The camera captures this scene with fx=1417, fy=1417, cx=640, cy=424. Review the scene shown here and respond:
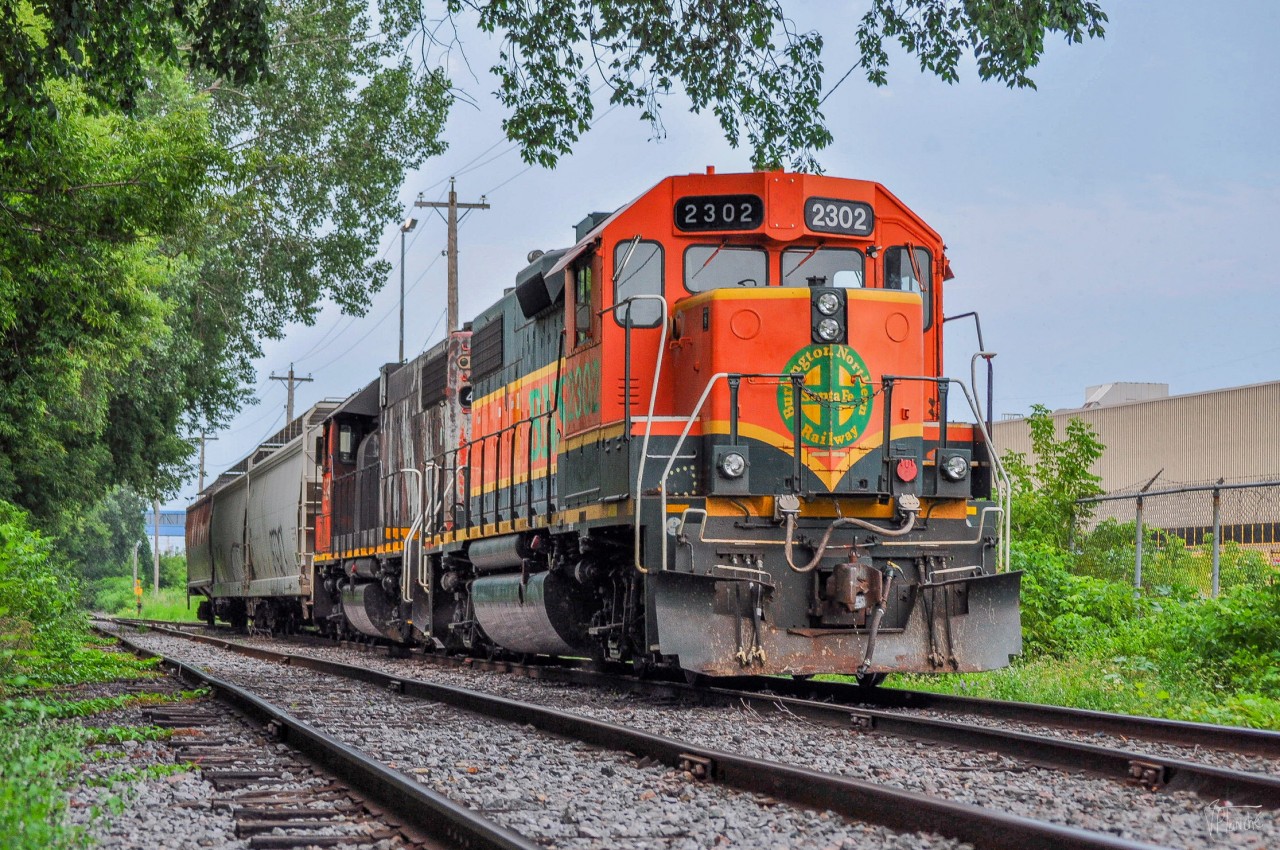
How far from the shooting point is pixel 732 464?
8938mm

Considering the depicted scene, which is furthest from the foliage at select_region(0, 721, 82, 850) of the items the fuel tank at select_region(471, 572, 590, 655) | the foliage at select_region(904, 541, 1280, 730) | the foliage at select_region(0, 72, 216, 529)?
the foliage at select_region(904, 541, 1280, 730)

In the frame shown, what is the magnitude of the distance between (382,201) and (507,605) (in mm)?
22635

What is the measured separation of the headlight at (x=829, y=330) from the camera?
9.20 metres

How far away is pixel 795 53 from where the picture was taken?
463 inches

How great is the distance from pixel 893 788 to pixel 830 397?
14.2ft

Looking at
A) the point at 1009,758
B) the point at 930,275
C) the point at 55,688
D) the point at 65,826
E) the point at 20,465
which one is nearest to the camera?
the point at 65,826

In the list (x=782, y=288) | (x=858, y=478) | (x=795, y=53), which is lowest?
(x=858, y=478)

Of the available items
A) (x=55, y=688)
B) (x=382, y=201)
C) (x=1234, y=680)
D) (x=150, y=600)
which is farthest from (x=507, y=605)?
(x=150, y=600)

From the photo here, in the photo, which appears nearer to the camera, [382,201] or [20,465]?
[20,465]

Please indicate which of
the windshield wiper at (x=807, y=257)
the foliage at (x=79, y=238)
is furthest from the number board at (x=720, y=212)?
the foliage at (x=79, y=238)

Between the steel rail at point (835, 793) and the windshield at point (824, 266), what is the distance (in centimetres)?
346

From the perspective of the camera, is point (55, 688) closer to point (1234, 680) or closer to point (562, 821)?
point (562, 821)

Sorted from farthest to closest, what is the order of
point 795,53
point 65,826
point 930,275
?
point 795,53 → point 930,275 → point 65,826

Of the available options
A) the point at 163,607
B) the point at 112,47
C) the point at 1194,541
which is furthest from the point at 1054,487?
the point at 163,607
